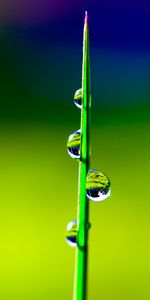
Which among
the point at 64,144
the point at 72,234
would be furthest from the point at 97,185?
the point at 64,144

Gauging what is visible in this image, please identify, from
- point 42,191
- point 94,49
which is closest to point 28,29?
point 94,49

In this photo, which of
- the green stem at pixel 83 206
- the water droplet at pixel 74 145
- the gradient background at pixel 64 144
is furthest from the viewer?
the gradient background at pixel 64 144

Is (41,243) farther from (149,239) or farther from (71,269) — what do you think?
(149,239)

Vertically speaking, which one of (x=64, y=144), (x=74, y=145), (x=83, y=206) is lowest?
(x=83, y=206)

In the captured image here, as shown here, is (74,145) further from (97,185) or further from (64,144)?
(64,144)

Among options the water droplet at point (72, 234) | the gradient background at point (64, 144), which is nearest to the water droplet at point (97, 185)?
the water droplet at point (72, 234)

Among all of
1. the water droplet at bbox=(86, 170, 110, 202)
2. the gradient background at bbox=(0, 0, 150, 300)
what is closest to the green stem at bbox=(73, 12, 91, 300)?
the water droplet at bbox=(86, 170, 110, 202)

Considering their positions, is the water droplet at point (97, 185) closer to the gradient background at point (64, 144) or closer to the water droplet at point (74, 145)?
the water droplet at point (74, 145)
